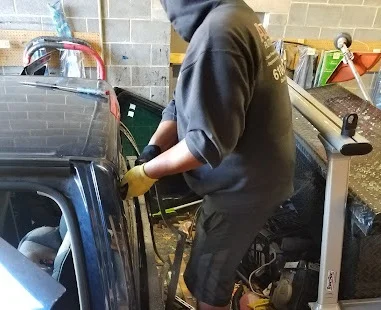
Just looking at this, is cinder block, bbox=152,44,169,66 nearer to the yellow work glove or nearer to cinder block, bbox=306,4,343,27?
cinder block, bbox=306,4,343,27

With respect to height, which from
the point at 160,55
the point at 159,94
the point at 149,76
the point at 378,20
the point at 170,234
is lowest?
the point at 170,234

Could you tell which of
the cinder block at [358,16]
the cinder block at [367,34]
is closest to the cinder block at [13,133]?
the cinder block at [358,16]

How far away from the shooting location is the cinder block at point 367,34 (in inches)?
140

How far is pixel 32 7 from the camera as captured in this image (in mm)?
2791

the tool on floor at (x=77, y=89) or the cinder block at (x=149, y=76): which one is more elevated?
the tool on floor at (x=77, y=89)

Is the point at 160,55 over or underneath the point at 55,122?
underneath

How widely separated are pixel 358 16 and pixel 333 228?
2.48 m

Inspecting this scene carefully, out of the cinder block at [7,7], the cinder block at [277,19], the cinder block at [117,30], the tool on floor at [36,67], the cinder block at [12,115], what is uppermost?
the cinder block at [7,7]

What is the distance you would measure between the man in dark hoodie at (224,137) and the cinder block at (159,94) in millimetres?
1521

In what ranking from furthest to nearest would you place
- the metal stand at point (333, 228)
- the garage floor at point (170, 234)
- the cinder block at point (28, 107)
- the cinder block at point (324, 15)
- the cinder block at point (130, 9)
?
the cinder block at point (324, 15) < the cinder block at point (130, 9) < the garage floor at point (170, 234) < the metal stand at point (333, 228) < the cinder block at point (28, 107)

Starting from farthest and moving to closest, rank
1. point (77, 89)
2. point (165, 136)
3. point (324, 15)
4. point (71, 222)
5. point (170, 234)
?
point (324, 15) < point (170, 234) < point (165, 136) < point (77, 89) < point (71, 222)

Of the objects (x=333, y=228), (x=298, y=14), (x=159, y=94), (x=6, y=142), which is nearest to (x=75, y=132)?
(x=6, y=142)

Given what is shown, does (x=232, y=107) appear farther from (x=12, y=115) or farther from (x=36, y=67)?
(x=36, y=67)

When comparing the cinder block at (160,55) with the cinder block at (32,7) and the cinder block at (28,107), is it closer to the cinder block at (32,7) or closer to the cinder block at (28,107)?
the cinder block at (32,7)
